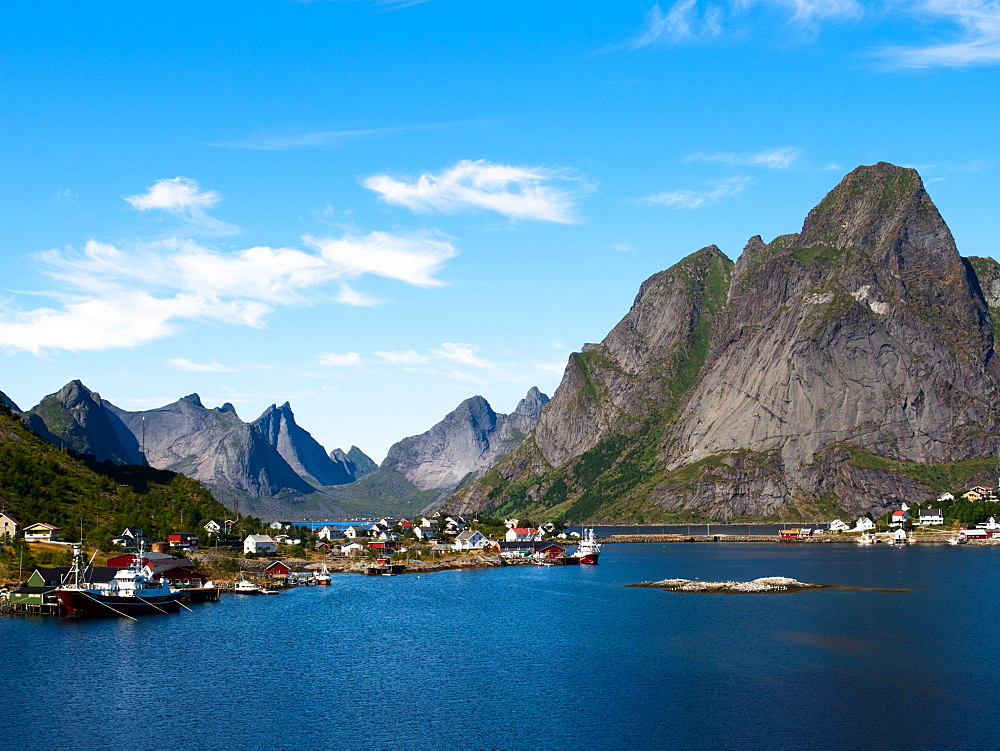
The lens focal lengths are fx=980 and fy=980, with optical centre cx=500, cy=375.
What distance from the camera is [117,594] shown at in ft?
367

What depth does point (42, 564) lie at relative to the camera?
127 m

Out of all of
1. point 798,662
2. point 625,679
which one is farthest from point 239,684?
point 798,662

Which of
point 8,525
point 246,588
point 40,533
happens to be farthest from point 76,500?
point 246,588

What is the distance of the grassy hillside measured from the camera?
500ft

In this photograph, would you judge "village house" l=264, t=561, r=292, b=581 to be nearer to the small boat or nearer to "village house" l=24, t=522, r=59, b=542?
the small boat

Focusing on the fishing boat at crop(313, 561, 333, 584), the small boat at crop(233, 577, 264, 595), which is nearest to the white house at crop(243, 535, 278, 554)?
the fishing boat at crop(313, 561, 333, 584)

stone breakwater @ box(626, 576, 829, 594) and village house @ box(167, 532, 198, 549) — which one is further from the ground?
village house @ box(167, 532, 198, 549)

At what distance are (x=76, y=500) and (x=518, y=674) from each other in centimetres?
11708

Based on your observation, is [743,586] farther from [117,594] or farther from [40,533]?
[40,533]

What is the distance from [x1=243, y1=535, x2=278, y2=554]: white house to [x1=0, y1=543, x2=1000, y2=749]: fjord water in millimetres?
51145

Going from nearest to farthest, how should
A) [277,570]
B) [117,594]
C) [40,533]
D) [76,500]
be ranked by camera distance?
[117,594] → [40,533] → [277,570] → [76,500]

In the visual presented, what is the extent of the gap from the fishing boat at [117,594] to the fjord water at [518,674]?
500cm

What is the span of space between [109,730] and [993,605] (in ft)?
316

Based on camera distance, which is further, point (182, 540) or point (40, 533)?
point (182, 540)
